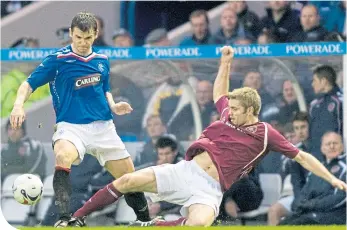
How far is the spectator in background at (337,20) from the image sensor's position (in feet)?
49.3

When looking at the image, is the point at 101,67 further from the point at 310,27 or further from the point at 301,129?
the point at 310,27

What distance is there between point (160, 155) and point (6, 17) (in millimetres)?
2753

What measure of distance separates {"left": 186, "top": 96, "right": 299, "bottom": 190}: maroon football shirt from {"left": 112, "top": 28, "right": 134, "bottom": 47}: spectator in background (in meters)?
4.76

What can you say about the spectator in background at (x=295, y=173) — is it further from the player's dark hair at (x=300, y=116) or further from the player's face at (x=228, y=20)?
the player's face at (x=228, y=20)

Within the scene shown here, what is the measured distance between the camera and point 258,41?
49.8 feet

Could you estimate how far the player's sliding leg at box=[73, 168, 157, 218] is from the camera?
10602 mm

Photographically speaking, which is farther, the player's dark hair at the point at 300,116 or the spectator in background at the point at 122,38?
the spectator in background at the point at 122,38

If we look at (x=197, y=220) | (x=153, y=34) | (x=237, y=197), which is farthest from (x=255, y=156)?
(x=153, y=34)

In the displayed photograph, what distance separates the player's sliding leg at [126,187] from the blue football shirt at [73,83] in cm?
71

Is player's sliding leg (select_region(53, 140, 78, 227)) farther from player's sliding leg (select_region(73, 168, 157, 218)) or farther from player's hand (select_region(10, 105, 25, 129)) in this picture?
player's hand (select_region(10, 105, 25, 129))

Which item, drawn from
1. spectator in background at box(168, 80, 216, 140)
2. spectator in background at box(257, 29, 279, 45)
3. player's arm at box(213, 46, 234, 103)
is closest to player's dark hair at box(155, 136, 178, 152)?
spectator in background at box(168, 80, 216, 140)

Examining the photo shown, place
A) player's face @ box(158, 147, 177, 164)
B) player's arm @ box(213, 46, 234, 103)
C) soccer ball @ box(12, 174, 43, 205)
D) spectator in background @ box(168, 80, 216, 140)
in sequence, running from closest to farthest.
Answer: soccer ball @ box(12, 174, 43, 205) < player's arm @ box(213, 46, 234, 103) < player's face @ box(158, 147, 177, 164) < spectator in background @ box(168, 80, 216, 140)

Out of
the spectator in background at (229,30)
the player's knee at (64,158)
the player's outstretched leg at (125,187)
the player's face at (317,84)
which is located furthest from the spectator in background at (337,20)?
the player's knee at (64,158)

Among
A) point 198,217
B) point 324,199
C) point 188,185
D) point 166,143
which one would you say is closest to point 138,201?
point 188,185
